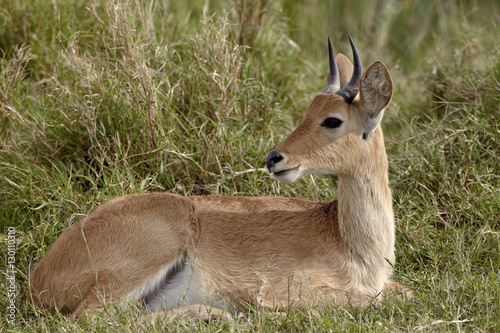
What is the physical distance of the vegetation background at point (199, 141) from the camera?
15.9ft

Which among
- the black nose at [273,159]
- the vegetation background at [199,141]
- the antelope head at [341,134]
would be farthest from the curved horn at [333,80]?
the vegetation background at [199,141]

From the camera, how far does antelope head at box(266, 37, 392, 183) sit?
4367 mm

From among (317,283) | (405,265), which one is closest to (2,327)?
(317,283)

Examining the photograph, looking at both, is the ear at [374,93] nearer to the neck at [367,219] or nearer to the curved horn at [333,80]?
the neck at [367,219]

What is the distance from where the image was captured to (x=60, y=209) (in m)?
5.35

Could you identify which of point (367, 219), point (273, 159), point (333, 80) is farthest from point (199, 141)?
point (367, 219)

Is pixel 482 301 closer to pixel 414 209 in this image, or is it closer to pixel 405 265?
pixel 405 265

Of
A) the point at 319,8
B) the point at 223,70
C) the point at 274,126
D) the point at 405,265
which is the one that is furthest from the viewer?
the point at 319,8

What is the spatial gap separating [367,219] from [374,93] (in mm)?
849

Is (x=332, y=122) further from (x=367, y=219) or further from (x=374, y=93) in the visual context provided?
(x=367, y=219)

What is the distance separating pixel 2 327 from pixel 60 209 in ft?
4.24

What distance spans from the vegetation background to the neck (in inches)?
13.5

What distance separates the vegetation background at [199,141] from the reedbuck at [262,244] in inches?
8.8

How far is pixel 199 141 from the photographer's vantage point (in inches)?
234
